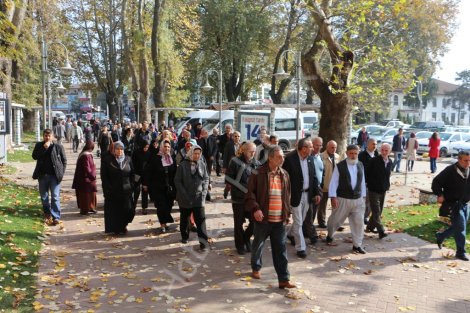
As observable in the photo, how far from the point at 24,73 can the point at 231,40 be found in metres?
15.7

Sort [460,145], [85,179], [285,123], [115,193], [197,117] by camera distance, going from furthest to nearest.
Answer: [197,117]
[460,145]
[285,123]
[85,179]
[115,193]

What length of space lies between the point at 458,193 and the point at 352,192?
1.60 m

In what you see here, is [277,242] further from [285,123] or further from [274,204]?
[285,123]

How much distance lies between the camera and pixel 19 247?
7.32 meters

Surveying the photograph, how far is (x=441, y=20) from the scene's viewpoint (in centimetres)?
→ 3538

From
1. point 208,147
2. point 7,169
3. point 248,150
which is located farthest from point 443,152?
point 248,150

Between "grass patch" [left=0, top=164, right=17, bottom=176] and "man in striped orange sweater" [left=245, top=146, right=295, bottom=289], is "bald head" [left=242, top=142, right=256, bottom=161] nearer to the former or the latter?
"man in striped orange sweater" [left=245, top=146, right=295, bottom=289]

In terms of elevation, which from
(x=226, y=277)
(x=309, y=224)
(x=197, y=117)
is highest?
(x=197, y=117)

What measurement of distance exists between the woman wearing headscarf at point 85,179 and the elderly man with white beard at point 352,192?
536 centimetres

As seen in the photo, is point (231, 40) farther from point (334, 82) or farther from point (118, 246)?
point (118, 246)

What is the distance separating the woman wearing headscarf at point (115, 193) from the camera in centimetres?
850

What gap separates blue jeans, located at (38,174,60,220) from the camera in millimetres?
9000

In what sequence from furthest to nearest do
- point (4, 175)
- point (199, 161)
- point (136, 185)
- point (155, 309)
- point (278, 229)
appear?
point (4, 175) < point (136, 185) < point (199, 161) < point (278, 229) < point (155, 309)

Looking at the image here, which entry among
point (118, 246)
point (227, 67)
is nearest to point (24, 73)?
point (227, 67)
